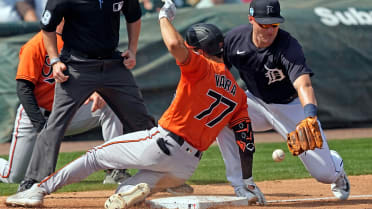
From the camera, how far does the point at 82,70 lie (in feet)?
17.2

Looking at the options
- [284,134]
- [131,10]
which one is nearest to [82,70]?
[131,10]

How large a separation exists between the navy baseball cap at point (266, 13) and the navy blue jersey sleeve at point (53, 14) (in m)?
1.48

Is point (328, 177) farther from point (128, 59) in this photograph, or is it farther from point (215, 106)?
point (128, 59)

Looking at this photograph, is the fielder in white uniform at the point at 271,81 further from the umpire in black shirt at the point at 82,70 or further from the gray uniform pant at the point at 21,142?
the gray uniform pant at the point at 21,142

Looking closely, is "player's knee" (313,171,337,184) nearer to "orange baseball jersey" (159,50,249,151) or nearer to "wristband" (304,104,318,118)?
"wristband" (304,104,318,118)

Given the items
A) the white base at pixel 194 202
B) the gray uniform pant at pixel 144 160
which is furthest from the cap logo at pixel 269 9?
the white base at pixel 194 202

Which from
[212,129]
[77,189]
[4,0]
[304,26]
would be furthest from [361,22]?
[212,129]

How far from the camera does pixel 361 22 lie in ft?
39.1

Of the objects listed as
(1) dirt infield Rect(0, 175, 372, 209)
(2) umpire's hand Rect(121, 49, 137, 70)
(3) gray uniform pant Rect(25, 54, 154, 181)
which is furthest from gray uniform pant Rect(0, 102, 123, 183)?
(2) umpire's hand Rect(121, 49, 137, 70)

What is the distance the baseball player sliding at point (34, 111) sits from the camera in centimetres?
590

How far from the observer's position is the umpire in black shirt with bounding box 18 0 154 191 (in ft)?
17.0

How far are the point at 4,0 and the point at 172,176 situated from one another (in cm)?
766

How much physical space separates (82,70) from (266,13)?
1.49 meters

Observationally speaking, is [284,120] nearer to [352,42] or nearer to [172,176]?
[172,176]
